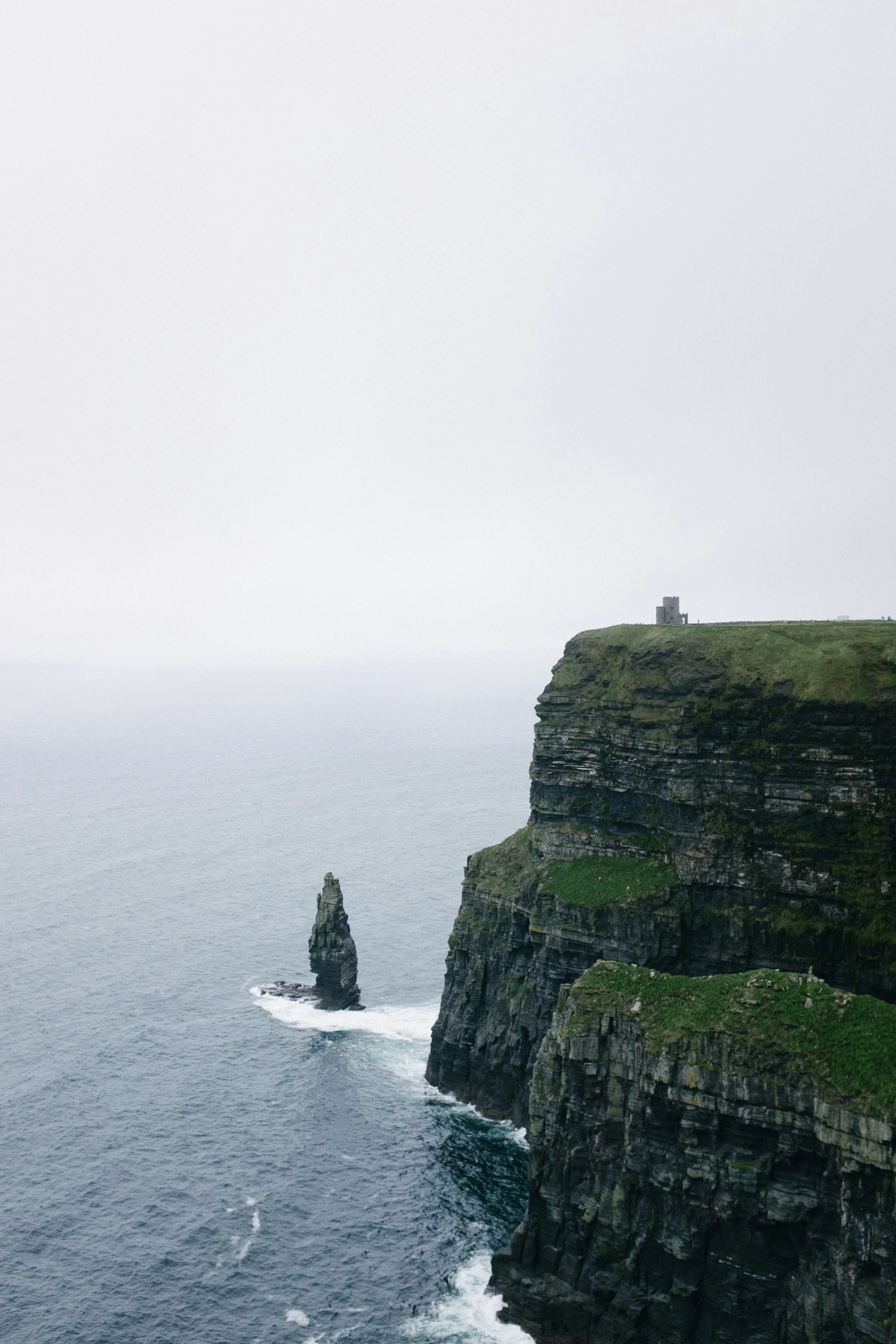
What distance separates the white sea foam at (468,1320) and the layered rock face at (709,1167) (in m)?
1.06

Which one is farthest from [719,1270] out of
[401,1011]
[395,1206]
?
[401,1011]

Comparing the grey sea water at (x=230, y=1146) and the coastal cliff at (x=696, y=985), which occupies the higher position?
the coastal cliff at (x=696, y=985)

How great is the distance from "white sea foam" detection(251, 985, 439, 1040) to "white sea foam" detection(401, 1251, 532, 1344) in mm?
38921

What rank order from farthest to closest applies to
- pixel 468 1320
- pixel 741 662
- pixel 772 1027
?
pixel 741 662 → pixel 468 1320 → pixel 772 1027

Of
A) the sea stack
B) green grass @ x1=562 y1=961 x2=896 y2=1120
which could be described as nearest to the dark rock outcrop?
the sea stack

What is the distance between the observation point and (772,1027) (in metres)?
54.6

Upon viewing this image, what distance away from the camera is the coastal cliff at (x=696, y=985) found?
51.9 metres

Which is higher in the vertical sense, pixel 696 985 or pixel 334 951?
pixel 696 985

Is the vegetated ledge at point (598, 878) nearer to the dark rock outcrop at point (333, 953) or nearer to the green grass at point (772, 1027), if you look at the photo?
the green grass at point (772, 1027)

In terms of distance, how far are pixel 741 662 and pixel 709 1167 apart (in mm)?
36301

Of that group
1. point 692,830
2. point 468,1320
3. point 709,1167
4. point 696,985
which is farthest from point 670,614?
point 468,1320

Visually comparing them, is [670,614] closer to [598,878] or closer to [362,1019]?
[598,878]

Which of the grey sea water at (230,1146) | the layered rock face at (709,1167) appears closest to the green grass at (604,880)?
the layered rock face at (709,1167)

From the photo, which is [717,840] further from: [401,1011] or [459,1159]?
[401,1011]
